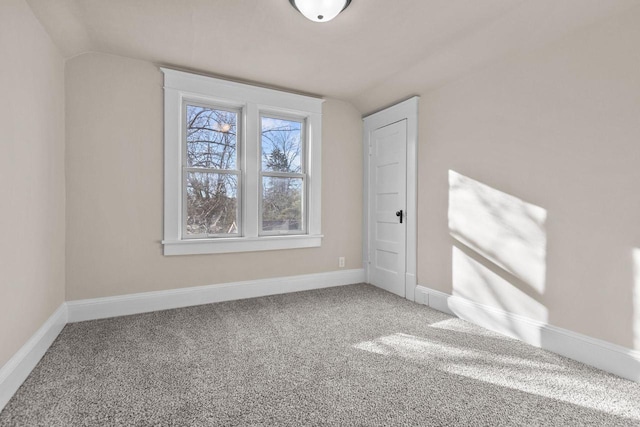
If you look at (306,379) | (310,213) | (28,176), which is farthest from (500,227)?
(28,176)

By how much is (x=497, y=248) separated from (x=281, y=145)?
2606 mm

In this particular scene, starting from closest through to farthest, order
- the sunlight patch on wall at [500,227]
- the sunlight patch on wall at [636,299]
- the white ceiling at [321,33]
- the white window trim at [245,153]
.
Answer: the sunlight patch on wall at [636,299]
the white ceiling at [321,33]
the sunlight patch on wall at [500,227]
the white window trim at [245,153]

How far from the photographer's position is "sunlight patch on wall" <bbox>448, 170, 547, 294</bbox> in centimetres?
243

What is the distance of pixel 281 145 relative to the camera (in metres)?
3.91

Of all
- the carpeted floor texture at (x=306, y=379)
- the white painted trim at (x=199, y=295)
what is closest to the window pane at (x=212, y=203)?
the white painted trim at (x=199, y=295)

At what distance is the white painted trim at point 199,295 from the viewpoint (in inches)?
114

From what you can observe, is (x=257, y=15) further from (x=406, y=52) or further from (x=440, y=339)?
(x=440, y=339)

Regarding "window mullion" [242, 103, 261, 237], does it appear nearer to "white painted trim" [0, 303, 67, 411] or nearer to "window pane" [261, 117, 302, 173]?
"window pane" [261, 117, 302, 173]

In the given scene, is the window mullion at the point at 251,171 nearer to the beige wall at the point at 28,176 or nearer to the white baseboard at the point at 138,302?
the white baseboard at the point at 138,302

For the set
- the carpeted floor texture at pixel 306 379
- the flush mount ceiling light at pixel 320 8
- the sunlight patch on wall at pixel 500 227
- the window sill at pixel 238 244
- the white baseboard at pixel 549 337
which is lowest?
the carpeted floor texture at pixel 306 379

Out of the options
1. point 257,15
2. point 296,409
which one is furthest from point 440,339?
point 257,15

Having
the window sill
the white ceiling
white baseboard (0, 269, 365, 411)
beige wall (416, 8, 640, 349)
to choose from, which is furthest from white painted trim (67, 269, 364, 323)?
the white ceiling

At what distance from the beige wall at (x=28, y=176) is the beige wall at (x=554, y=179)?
3.36 metres

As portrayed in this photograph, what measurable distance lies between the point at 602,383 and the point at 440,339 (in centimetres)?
97
